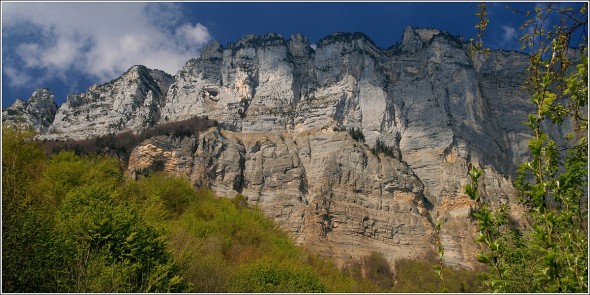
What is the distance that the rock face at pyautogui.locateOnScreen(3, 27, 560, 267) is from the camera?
82.4 metres

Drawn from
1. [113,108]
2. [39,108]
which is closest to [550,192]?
[113,108]

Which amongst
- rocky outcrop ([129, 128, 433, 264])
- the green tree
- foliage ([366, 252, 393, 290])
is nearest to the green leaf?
the green tree

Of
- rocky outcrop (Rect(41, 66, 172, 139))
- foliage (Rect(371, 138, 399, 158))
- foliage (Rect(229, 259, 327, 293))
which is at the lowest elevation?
foliage (Rect(229, 259, 327, 293))

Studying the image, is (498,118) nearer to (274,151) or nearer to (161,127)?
(274,151)

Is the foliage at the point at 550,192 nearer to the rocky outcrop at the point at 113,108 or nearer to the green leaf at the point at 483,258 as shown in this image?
the green leaf at the point at 483,258

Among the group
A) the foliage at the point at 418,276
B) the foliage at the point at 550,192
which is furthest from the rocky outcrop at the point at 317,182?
the foliage at the point at 550,192

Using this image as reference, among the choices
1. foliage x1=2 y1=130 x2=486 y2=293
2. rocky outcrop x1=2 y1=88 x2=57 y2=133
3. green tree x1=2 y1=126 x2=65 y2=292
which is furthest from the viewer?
rocky outcrop x1=2 y1=88 x2=57 y2=133

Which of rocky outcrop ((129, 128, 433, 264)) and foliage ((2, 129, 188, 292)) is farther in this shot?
rocky outcrop ((129, 128, 433, 264))

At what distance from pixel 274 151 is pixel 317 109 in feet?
46.4

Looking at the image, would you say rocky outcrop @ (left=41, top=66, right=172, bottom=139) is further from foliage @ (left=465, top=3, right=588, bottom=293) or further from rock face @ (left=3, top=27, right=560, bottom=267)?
foliage @ (left=465, top=3, right=588, bottom=293)

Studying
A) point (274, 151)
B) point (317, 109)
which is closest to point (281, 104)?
point (317, 109)

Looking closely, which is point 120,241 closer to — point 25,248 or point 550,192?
point 25,248

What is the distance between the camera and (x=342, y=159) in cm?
9044

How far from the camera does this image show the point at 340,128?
99.1m
